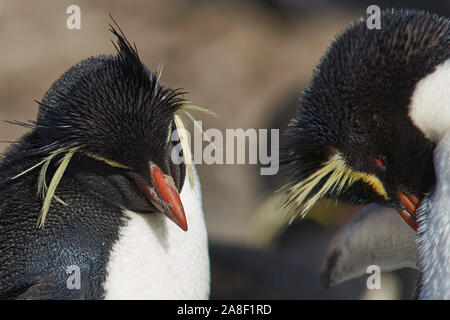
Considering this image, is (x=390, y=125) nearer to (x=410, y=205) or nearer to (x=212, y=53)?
(x=410, y=205)

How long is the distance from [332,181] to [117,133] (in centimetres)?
49

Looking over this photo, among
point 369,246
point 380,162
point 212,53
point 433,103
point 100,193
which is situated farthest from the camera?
point 212,53

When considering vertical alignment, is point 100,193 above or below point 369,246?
above

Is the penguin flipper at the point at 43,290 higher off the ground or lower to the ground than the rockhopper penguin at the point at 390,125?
lower

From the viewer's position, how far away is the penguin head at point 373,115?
1.59 metres

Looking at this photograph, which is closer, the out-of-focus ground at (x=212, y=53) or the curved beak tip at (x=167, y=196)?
the curved beak tip at (x=167, y=196)

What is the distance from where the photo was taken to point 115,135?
1636 mm

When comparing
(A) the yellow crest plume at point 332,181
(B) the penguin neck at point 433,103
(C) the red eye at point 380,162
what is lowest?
(A) the yellow crest plume at point 332,181

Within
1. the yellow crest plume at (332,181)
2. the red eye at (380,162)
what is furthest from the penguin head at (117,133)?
the red eye at (380,162)

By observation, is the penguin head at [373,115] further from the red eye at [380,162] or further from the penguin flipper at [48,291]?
the penguin flipper at [48,291]

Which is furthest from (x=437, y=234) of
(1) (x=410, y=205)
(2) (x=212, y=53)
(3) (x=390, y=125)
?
(2) (x=212, y=53)

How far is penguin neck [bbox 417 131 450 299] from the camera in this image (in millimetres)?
1523

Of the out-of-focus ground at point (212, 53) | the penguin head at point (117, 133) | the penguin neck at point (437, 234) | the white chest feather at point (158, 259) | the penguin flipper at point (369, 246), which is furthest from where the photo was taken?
the out-of-focus ground at point (212, 53)
